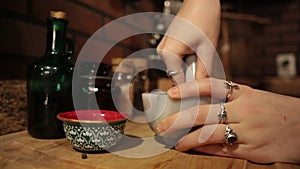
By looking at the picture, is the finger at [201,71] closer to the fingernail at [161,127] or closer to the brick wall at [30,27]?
the fingernail at [161,127]

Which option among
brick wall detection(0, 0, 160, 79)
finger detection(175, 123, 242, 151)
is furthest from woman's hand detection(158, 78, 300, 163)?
brick wall detection(0, 0, 160, 79)

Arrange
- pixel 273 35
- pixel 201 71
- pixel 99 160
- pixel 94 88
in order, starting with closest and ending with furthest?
1. pixel 99 160
2. pixel 201 71
3. pixel 94 88
4. pixel 273 35

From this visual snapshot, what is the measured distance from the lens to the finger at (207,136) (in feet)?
1.45

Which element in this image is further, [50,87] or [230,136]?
[50,87]

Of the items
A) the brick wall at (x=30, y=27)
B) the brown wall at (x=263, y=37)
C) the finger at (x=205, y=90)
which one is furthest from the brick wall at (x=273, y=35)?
the finger at (x=205, y=90)

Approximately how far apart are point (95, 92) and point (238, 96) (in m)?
0.38

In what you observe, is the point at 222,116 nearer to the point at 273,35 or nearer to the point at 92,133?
the point at 92,133

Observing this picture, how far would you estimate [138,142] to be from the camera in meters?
0.54

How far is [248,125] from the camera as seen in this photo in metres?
0.44

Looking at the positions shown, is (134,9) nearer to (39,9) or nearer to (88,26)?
(88,26)

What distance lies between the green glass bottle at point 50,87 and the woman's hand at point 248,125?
0.28 m

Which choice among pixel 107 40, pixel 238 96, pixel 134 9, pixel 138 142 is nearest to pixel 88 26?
pixel 107 40

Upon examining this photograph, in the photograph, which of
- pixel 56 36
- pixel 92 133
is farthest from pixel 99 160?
pixel 56 36

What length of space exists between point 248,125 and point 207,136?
0.08 m
